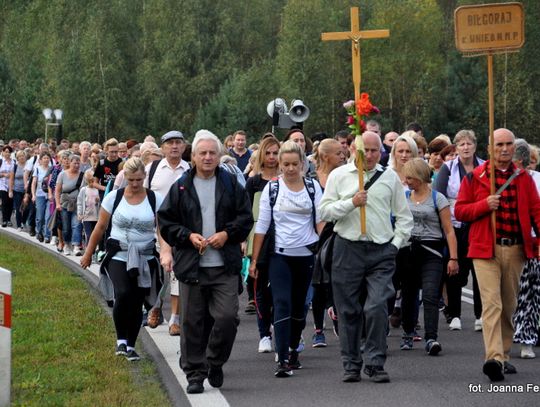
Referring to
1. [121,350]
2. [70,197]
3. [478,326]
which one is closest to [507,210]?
[478,326]

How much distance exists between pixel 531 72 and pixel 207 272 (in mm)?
68617

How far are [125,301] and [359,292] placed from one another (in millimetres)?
2208

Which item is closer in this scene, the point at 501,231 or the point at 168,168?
the point at 501,231

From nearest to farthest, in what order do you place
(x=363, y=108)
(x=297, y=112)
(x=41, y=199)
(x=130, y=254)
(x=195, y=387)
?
(x=195, y=387)
(x=363, y=108)
(x=130, y=254)
(x=297, y=112)
(x=41, y=199)

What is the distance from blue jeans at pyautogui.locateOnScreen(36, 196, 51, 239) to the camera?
25.9 meters

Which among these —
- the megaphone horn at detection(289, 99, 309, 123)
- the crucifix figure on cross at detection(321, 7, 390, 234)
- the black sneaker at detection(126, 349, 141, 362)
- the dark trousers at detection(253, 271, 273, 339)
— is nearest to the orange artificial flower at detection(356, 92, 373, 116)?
the crucifix figure on cross at detection(321, 7, 390, 234)

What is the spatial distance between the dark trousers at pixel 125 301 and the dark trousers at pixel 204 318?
1.56 metres

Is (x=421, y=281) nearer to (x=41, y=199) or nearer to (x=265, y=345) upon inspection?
(x=265, y=345)

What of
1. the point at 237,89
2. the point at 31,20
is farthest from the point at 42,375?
the point at 31,20

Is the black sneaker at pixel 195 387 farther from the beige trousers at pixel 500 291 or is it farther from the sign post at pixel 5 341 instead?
the beige trousers at pixel 500 291

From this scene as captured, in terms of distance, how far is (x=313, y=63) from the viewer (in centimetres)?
7869

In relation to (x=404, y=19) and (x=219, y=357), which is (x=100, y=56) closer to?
(x=404, y=19)

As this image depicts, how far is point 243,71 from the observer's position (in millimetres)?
81750

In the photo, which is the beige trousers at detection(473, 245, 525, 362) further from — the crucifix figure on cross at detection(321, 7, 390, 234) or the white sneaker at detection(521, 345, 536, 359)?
the crucifix figure on cross at detection(321, 7, 390, 234)
